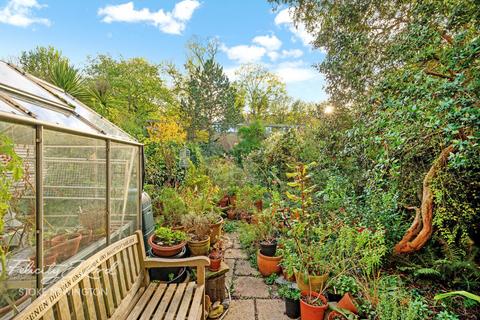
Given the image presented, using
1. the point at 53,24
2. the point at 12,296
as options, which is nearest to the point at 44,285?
the point at 12,296

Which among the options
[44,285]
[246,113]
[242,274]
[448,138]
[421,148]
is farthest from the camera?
[246,113]

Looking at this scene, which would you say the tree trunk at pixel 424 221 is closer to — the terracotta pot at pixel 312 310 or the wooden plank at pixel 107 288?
the terracotta pot at pixel 312 310

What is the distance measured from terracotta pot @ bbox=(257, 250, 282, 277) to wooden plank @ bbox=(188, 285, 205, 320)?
4.46ft

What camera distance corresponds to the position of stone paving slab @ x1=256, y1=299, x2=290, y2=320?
2.66 metres

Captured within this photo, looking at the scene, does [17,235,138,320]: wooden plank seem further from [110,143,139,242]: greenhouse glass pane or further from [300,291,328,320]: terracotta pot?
[300,291,328,320]: terracotta pot

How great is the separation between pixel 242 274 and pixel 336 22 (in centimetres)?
434

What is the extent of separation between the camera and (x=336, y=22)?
388 centimetres

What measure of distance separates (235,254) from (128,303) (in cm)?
252

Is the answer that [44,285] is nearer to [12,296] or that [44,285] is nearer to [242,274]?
[12,296]

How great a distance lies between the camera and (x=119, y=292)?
185cm

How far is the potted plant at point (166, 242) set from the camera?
2.83 m

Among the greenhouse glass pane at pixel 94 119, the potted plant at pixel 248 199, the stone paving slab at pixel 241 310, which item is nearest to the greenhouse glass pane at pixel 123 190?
the greenhouse glass pane at pixel 94 119

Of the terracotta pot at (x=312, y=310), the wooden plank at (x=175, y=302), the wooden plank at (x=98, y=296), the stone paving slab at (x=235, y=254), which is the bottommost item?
the stone paving slab at (x=235, y=254)

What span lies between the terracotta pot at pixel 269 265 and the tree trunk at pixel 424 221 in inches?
61.5
